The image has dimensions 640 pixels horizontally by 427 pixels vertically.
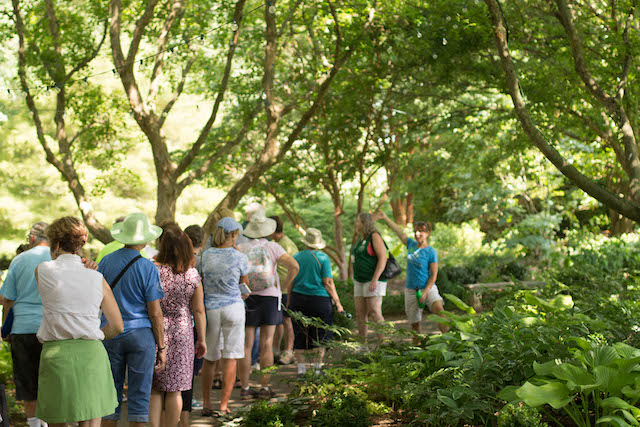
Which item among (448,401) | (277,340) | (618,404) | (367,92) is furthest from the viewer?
(367,92)

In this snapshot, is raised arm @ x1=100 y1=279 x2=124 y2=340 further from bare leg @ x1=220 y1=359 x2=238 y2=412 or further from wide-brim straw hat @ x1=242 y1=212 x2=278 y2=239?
wide-brim straw hat @ x1=242 y1=212 x2=278 y2=239

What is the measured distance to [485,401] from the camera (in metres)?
4.16

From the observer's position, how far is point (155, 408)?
4.79 m

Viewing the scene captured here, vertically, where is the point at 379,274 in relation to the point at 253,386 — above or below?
above

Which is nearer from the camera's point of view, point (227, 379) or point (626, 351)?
point (626, 351)

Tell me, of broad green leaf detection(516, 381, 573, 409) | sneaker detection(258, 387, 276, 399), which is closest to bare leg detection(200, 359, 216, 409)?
sneaker detection(258, 387, 276, 399)

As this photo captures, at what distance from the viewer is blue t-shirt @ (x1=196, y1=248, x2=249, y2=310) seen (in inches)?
221

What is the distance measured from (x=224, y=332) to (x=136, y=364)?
1363 millimetres

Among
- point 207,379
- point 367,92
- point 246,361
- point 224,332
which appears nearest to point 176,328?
point 224,332

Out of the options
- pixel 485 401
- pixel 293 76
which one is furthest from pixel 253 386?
pixel 293 76

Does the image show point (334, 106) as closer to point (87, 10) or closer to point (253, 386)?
point (87, 10)

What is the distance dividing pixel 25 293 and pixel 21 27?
22.7 feet

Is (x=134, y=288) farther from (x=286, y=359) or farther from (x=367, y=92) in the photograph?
(x=367, y=92)

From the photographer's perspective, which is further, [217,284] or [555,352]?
[217,284]
